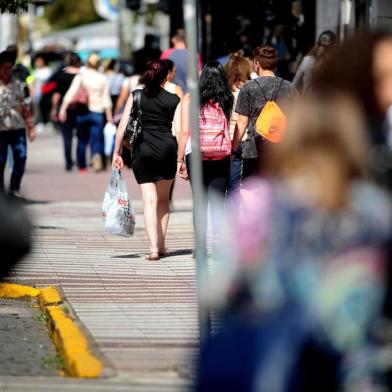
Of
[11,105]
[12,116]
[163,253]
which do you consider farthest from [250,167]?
[12,116]

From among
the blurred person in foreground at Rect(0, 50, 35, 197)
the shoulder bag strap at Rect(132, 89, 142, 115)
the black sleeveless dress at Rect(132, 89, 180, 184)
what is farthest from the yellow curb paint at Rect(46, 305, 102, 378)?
the blurred person in foreground at Rect(0, 50, 35, 197)

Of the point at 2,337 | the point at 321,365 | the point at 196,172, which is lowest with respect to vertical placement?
the point at 2,337

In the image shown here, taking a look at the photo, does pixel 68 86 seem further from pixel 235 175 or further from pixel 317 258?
pixel 317 258

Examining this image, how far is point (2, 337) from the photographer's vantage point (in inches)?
368

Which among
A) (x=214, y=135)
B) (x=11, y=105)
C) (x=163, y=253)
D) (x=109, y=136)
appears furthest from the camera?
(x=109, y=136)

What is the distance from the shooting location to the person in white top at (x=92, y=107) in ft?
75.6

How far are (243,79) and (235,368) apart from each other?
32.1 ft

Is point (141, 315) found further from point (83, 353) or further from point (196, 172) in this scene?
point (196, 172)

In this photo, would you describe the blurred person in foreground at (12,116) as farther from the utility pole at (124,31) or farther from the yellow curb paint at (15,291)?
the utility pole at (124,31)

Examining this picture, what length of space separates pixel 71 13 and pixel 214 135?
80630 millimetres

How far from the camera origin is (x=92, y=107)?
77.4 ft

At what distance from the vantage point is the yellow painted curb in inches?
304

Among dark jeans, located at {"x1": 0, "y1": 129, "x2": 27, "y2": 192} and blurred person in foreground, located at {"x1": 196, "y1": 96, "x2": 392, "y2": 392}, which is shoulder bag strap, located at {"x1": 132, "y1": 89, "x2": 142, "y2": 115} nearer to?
dark jeans, located at {"x1": 0, "y1": 129, "x2": 27, "y2": 192}

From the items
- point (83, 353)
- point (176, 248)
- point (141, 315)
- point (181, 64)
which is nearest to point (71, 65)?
point (181, 64)
